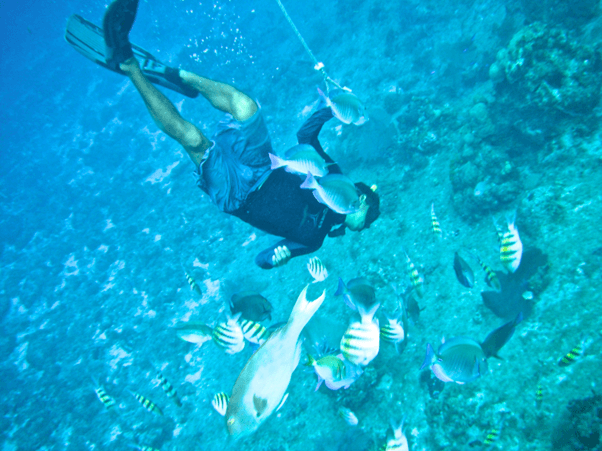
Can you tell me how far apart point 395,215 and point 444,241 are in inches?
68.2

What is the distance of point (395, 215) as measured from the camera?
789cm

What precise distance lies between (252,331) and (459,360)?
2.51 m

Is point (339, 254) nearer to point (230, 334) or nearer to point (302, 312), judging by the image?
point (230, 334)

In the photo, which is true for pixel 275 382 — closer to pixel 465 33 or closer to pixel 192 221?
pixel 192 221

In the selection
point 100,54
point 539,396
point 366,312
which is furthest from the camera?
point 100,54

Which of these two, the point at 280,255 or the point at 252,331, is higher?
the point at 280,255

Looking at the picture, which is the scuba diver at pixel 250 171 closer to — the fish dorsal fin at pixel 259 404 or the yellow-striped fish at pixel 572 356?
the fish dorsal fin at pixel 259 404

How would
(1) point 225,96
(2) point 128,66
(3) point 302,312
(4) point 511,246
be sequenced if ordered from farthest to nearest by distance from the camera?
1. (1) point 225,96
2. (2) point 128,66
3. (4) point 511,246
4. (3) point 302,312

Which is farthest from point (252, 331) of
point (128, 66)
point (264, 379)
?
point (128, 66)

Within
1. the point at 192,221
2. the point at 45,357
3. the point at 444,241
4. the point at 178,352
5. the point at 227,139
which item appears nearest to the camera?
the point at 227,139

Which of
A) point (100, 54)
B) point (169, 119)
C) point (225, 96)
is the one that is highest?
point (100, 54)

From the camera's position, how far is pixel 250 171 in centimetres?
414

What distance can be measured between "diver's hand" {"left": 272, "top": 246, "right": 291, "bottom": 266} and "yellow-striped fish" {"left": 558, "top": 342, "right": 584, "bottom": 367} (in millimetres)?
3732

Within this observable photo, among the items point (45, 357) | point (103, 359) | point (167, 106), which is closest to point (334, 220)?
point (167, 106)
